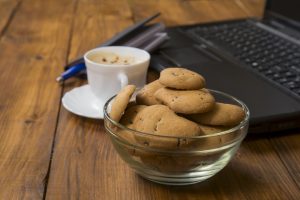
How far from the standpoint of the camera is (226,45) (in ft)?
3.40

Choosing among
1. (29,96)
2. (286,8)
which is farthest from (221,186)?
(286,8)

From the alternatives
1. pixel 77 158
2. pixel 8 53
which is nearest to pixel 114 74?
pixel 77 158

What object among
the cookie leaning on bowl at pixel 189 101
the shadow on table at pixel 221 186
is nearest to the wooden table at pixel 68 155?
the shadow on table at pixel 221 186

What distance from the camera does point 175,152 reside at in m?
0.53

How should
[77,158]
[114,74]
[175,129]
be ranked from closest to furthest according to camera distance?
[175,129]
[77,158]
[114,74]

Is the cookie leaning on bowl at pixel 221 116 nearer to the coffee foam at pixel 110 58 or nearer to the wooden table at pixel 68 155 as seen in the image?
the wooden table at pixel 68 155

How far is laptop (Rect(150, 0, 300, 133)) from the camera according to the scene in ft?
2.29

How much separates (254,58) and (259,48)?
0.23 feet

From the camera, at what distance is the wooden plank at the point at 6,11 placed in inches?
53.0

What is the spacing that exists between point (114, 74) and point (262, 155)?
0.26 metres

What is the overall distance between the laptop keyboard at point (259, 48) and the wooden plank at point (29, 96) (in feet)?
1.11

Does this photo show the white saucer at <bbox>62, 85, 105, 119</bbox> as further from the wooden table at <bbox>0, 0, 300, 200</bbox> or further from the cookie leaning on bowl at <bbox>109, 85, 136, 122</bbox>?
the cookie leaning on bowl at <bbox>109, 85, 136, 122</bbox>

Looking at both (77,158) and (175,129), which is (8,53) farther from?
(175,129)

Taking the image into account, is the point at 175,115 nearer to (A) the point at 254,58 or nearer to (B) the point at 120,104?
(B) the point at 120,104
